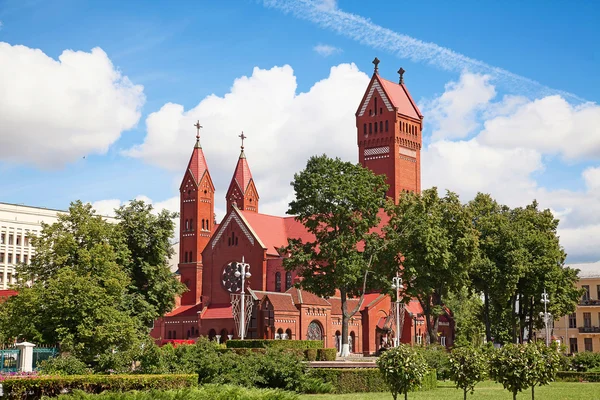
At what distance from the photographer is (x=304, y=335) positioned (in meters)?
76.1

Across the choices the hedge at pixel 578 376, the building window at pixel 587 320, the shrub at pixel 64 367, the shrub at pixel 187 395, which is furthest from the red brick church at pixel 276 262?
the shrub at pixel 187 395

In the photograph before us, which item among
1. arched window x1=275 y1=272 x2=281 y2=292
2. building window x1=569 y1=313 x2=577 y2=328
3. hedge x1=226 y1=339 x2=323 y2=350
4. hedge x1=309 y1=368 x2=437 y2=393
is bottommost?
hedge x1=309 y1=368 x2=437 y2=393

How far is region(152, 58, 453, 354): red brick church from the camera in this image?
254 feet

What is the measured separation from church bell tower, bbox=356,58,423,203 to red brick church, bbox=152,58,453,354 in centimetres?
12

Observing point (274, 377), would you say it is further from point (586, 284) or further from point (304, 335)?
point (586, 284)

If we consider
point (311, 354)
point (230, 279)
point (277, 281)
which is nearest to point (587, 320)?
point (277, 281)

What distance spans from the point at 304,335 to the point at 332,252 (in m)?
A: 21.9

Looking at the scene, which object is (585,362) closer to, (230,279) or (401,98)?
(230,279)

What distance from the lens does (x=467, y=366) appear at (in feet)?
89.6

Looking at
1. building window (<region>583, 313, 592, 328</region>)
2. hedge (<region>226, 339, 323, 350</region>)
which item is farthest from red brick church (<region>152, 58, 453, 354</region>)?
hedge (<region>226, 339, 323, 350</region>)

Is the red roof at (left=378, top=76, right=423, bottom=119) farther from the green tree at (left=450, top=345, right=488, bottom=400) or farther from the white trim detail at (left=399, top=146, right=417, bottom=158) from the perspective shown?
the green tree at (left=450, top=345, right=488, bottom=400)

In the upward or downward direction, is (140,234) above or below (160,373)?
above

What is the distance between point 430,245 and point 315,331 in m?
24.7

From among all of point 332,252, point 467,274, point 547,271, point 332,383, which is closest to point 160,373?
point 332,383
